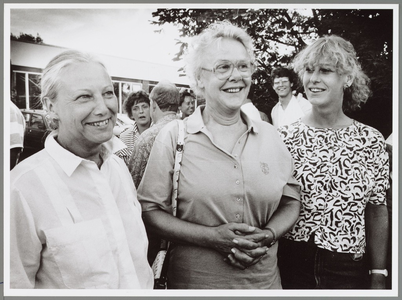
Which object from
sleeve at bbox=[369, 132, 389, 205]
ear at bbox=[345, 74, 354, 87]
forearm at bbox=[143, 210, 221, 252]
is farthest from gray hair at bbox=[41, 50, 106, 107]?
sleeve at bbox=[369, 132, 389, 205]

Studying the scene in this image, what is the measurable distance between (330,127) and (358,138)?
0.68ft

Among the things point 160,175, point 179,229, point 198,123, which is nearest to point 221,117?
point 198,123

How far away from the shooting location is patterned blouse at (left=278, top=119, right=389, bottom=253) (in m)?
2.69

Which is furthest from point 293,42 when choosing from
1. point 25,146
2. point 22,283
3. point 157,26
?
point 22,283

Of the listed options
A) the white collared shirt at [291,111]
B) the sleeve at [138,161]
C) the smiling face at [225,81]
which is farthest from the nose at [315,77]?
the sleeve at [138,161]

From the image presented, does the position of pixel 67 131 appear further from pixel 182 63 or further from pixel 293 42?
pixel 293 42

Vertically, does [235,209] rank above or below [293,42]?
below

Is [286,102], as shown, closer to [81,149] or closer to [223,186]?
[223,186]

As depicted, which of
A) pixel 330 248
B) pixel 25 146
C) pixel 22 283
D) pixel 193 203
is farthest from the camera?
pixel 25 146

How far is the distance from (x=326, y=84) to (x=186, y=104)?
3.28 feet

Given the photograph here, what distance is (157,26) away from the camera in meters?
3.04

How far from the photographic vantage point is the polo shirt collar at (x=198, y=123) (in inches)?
99.7

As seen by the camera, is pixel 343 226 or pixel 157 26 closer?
pixel 343 226

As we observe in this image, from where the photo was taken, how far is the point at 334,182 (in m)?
2.69
